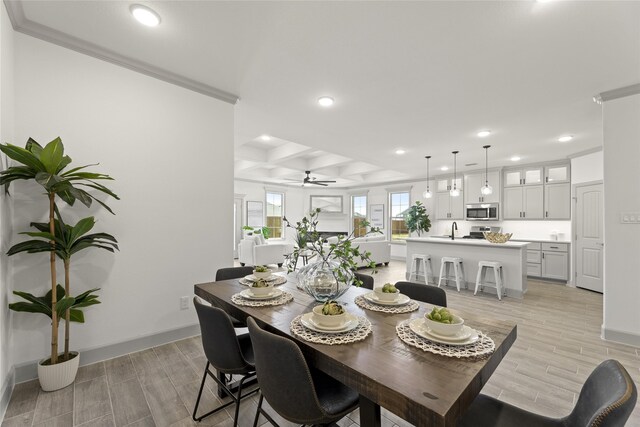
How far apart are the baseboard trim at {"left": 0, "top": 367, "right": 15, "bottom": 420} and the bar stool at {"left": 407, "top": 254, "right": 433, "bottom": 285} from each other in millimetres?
5420

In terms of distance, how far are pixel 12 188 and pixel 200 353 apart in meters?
1.94

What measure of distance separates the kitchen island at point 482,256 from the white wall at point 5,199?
18.5ft

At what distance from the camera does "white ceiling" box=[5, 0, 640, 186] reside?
187 cm

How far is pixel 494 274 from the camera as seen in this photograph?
15.2ft

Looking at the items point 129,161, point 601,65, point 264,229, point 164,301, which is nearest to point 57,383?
point 164,301

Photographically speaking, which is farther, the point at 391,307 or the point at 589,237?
the point at 589,237

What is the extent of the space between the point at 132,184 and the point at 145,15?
136 cm

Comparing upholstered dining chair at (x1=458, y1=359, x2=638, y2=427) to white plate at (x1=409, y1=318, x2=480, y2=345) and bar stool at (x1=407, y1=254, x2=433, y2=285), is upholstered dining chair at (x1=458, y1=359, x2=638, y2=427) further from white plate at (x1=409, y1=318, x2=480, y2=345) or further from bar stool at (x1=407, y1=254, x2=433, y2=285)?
bar stool at (x1=407, y1=254, x2=433, y2=285)

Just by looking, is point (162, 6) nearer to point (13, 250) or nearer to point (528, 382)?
point (13, 250)

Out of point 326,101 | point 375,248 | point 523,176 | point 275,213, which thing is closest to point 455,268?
point 375,248

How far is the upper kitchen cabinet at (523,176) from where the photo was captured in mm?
6223

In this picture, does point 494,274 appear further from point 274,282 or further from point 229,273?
point 229,273

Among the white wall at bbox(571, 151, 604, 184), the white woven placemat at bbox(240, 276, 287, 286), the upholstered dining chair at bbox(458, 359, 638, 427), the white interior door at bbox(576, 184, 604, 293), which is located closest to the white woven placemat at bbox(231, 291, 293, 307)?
the white woven placemat at bbox(240, 276, 287, 286)

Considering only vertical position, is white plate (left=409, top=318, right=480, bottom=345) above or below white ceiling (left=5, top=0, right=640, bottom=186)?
below
